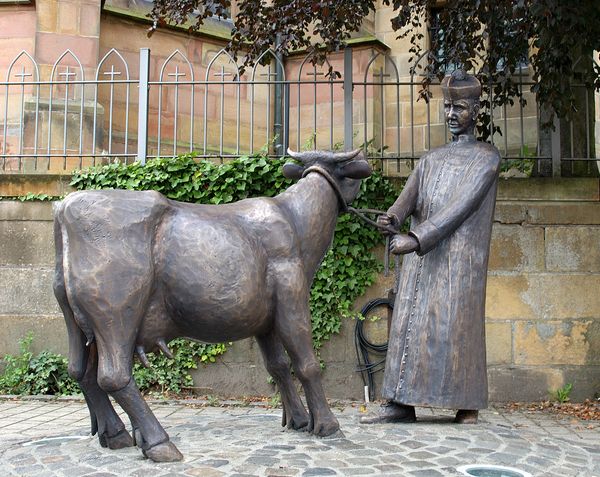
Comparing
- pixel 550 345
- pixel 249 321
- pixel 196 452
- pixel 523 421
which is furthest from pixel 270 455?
pixel 550 345

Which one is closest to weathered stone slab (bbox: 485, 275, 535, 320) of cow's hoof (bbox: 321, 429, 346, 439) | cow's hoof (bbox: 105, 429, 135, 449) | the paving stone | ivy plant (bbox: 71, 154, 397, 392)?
ivy plant (bbox: 71, 154, 397, 392)

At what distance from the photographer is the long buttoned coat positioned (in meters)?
3.96

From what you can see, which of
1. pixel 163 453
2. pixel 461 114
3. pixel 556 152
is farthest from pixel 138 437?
pixel 556 152

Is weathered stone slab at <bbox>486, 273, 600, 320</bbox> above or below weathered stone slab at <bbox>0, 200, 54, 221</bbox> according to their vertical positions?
below

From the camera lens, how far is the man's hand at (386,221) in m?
3.99

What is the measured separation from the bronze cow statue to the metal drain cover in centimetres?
73

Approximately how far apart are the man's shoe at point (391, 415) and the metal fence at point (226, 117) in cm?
319

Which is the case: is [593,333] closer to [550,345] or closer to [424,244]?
[550,345]

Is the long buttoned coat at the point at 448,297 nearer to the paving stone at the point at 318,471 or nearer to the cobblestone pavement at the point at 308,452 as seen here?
the cobblestone pavement at the point at 308,452

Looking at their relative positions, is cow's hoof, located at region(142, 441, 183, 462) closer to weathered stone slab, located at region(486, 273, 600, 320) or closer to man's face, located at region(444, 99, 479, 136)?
man's face, located at region(444, 99, 479, 136)

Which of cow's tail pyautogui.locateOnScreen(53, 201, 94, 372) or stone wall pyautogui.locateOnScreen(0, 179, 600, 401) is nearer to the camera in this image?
cow's tail pyautogui.locateOnScreen(53, 201, 94, 372)

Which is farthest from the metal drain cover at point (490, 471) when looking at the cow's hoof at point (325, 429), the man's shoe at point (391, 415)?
the man's shoe at point (391, 415)

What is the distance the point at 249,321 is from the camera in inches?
130

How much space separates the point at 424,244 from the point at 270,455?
5.00 ft
